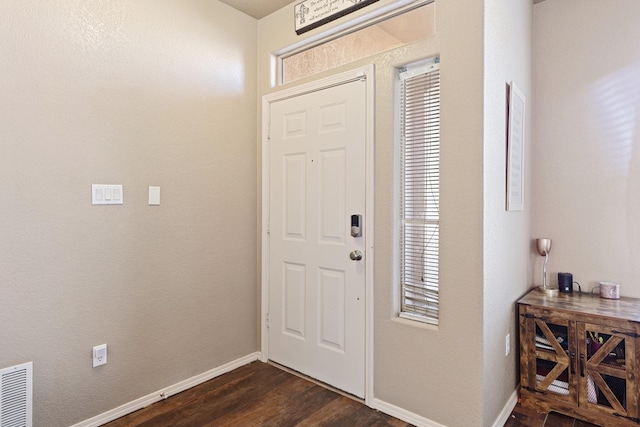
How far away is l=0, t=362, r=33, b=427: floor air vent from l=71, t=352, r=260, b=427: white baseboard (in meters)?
0.30

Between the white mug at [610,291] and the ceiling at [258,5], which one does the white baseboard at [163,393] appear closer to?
the white mug at [610,291]

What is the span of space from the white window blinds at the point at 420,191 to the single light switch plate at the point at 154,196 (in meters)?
1.49

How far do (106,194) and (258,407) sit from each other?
1528mm

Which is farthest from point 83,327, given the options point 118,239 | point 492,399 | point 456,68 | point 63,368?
point 456,68

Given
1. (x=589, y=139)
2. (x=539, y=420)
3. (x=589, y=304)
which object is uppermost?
(x=589, y=139)

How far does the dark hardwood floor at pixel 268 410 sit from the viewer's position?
6.74ft

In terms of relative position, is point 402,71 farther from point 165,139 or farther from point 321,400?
point 321,400

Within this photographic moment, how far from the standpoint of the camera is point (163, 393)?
2.31m

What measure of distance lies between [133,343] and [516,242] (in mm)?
2423

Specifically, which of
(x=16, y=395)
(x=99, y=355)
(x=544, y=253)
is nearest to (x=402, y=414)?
(x=544, y=253)

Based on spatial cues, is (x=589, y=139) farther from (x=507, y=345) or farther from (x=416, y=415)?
(x=416, y=415)

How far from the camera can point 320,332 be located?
2482 millimetres

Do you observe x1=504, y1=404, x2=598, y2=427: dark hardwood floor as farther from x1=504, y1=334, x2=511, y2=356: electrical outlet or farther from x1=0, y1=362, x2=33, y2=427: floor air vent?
x1=0, y1=362, x2=33, y2=427: floor air vent

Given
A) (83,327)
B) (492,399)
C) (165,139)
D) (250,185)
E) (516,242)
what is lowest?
(492,399)
